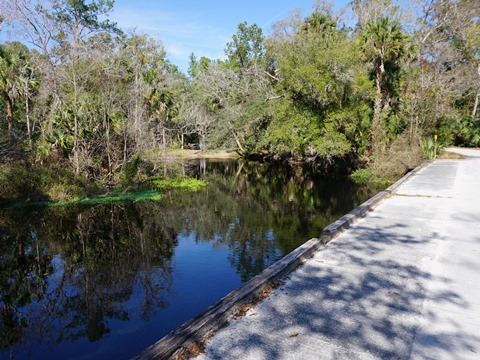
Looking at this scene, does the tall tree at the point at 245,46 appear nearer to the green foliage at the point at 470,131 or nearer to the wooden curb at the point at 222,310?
the green foliage at the point at 470,131

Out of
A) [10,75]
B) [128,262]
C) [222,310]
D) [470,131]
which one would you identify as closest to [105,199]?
[128,262]

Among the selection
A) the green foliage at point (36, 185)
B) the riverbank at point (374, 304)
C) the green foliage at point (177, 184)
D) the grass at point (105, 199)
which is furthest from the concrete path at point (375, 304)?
the green foliage at point (177, 184)

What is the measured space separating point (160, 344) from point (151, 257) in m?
6.31

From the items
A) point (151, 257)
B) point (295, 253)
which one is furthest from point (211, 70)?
point (295, 253)

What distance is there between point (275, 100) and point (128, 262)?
24.9 meters

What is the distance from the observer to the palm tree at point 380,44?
22.8 metres

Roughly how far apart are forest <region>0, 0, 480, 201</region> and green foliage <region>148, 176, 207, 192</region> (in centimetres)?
99

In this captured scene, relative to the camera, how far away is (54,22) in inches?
669

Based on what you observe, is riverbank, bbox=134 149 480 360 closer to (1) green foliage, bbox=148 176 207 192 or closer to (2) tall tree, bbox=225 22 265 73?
(1) green foliage, bbox=148 176 207 192

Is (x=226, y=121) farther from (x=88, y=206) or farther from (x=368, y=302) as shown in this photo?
Answer: (x=368, y=302)

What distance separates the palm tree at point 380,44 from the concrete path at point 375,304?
17.5 m

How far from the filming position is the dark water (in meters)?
6.06

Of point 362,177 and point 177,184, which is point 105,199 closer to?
point 177,184

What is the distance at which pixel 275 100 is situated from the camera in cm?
3139
